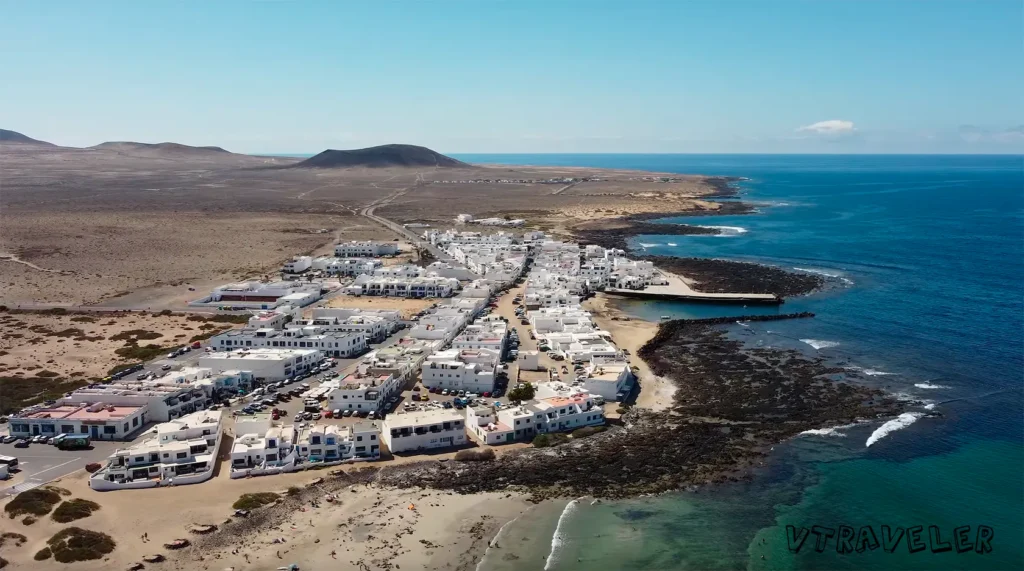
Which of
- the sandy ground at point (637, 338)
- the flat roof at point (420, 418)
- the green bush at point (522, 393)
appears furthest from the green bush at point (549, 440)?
the sandy ground at point (637, 338)

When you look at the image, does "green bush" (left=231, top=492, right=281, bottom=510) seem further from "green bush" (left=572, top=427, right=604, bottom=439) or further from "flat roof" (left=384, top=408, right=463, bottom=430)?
"green bush" (left=572, top=427, right=604, bottom=439)

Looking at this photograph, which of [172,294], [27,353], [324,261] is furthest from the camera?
[324,261]

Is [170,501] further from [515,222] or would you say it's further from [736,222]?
[736,222]

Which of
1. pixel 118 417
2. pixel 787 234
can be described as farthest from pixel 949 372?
pixel 787 234

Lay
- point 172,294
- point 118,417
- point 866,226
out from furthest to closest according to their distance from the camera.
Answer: point 866,226, point 172,294, point 118,417

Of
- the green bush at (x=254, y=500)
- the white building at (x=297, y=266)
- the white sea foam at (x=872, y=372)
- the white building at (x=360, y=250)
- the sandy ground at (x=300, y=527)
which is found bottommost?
the sandy ground at (x=300, y=527)

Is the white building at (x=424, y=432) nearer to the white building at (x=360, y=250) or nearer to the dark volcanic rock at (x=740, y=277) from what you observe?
the dark volcanic rock at (x=740, y=277)
